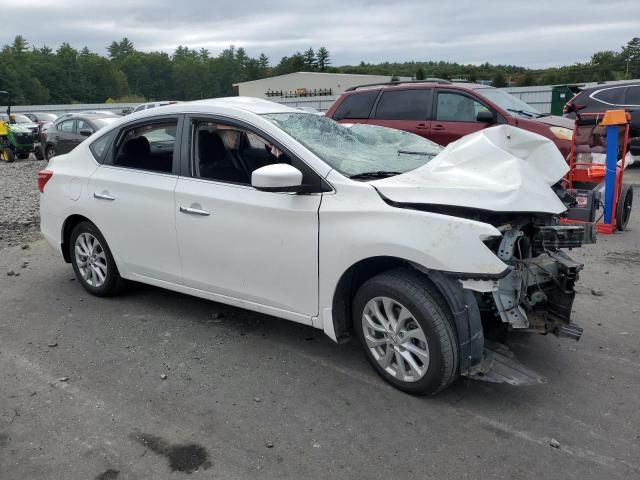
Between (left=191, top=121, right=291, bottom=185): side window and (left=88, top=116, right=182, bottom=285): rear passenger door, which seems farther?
(left=88, top=116, right=182, bottom=285): rear passenger door

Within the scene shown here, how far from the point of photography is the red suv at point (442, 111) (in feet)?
31.5

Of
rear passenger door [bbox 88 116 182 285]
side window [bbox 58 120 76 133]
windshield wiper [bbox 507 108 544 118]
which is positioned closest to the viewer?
rear passenger door [bbox 88 116 182 285]

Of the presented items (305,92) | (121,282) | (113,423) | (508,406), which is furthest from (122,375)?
(305,92)

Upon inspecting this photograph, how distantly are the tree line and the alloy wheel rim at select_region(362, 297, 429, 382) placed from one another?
61.5 meters

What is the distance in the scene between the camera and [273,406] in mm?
3596

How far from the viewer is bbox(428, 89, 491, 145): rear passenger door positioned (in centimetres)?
958

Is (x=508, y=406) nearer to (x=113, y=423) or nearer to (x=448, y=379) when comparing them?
(x=448, y=379)

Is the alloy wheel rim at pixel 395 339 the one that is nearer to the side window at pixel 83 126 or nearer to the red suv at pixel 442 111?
the red suv at pixel 442 111

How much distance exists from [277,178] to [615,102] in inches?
470

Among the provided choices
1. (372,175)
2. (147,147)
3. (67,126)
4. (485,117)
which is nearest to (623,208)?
(485,117)

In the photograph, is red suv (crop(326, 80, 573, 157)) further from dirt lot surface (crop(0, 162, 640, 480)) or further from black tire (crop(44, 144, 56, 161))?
black tire (crop(44, 144, 56, 161))

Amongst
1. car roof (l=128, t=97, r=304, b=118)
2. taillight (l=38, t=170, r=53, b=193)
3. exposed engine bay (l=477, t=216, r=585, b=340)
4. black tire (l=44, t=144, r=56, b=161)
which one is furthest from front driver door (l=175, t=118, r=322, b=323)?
black tire (l=44, t=144, r=56, b=161)

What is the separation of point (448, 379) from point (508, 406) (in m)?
0.43

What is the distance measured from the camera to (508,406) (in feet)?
11.7
